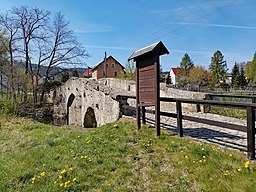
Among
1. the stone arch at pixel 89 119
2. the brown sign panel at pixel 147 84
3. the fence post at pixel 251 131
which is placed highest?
the brown sign panel at pixel 147 84

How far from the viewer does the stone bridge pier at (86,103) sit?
27.8ft

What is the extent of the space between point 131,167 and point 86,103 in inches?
444

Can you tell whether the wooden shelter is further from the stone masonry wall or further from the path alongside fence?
the stone masonry wall

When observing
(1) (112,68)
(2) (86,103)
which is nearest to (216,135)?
(2) (86,103)

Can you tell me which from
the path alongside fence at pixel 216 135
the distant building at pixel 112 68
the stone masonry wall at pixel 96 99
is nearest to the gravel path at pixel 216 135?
the path alongside fence at pixel 216 135

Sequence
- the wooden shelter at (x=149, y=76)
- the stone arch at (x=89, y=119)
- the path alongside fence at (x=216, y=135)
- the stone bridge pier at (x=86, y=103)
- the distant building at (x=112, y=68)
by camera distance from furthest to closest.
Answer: the distant building at (x=112, y=68)
the stone arch at (x=89, y=119)
the stone bridge pier at (x=86, y=103)
the wooden shelter at (x=149, y=76)
the path alongside fence at (x=216, y=135)

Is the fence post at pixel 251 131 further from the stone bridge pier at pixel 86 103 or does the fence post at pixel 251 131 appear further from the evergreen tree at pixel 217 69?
the evergreen tree at pixel 217 69

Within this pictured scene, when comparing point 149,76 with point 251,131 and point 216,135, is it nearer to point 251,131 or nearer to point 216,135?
point 216,135

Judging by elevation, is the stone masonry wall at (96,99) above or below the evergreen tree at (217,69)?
below

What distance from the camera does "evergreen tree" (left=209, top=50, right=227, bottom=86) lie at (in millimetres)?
47781

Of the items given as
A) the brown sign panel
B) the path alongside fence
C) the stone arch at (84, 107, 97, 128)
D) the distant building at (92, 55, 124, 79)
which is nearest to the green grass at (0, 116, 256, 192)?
the path alongside fence

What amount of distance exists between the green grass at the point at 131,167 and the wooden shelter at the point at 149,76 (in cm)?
79

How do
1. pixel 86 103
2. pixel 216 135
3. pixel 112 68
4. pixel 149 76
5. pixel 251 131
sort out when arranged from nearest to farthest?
1. pixel 251 131
2. pixel 216 135
3. pixel 149 76
4. pixel 86 103
5. pixel 112 68

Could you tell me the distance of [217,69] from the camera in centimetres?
4859
